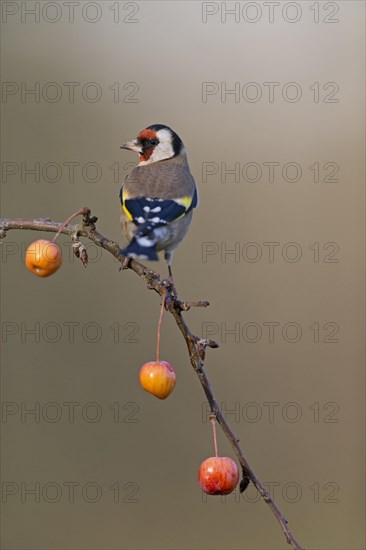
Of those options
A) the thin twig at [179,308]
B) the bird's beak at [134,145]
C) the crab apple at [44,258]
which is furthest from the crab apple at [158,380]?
the bird's beak at [134,145]

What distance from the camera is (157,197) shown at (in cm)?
196

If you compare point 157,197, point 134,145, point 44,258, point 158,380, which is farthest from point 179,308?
point 134,145

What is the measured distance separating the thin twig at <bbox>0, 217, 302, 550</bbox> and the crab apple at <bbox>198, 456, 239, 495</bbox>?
0.07ft

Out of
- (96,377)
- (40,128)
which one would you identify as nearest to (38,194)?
(40,128)

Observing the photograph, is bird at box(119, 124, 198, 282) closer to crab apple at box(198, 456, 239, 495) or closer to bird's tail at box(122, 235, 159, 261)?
bird's tail at box(122, 235, 159, 261)

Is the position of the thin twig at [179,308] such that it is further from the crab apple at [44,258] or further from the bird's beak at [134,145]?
the bird's beak at [134,145]

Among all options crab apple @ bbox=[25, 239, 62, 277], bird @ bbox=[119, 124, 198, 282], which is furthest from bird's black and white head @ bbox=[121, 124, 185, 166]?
crab apple @ bbox=[25, 239, 62, 277]

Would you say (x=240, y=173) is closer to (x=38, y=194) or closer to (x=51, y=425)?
(x=38, y=194)

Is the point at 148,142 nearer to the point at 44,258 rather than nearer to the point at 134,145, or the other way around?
the point at 134,145

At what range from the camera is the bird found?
1.67 m

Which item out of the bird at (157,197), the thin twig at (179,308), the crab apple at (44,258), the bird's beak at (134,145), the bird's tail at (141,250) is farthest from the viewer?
the bird's beak at (134,145)

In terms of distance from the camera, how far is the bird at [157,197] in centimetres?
167

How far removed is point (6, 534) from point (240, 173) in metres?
1.89

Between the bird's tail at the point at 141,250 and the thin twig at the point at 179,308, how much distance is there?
0.02 m
